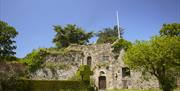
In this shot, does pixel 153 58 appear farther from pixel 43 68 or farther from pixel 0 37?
pixel 0 37

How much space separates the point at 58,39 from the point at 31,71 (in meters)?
16.6

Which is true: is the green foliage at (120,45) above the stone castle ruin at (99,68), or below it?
above

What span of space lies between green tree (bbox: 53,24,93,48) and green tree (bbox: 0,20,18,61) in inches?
495

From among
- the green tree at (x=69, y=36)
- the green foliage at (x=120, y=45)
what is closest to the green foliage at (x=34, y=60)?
the green foliage at (x=120, y=45)

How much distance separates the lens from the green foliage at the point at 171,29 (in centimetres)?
3772

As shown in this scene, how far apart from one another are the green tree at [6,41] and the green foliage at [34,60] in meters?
4.17

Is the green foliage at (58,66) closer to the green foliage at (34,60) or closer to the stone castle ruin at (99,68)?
the stone castle ruin at (99,68)

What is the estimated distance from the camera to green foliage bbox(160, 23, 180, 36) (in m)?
37.7

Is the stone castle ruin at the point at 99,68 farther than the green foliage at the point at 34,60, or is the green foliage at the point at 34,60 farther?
the green foliage at the point at 34,60

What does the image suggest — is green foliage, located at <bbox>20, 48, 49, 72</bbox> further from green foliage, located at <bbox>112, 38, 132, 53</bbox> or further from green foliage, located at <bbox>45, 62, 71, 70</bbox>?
green foliage, located at <bbox>112, 38, 132, 53</bbox>

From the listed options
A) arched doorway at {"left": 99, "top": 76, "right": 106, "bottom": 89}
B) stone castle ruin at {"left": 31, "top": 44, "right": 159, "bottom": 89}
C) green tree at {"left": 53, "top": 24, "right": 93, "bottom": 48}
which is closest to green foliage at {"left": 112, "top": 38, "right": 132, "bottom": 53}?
stone castle ruin at {"left": 31, "top": 44, "right": 159, "bottom": 89}

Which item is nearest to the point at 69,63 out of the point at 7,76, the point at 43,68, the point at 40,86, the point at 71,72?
the point at 71,72

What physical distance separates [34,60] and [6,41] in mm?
5777

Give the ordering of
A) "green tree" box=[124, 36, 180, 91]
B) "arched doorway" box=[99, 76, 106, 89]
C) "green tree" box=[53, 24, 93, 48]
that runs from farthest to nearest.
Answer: "green tree" box=[53, 24, 93, 48] → "arched doorway" box=[99, 76, 106, 89] → "green tree" box=[124, 36, 180, 91]
